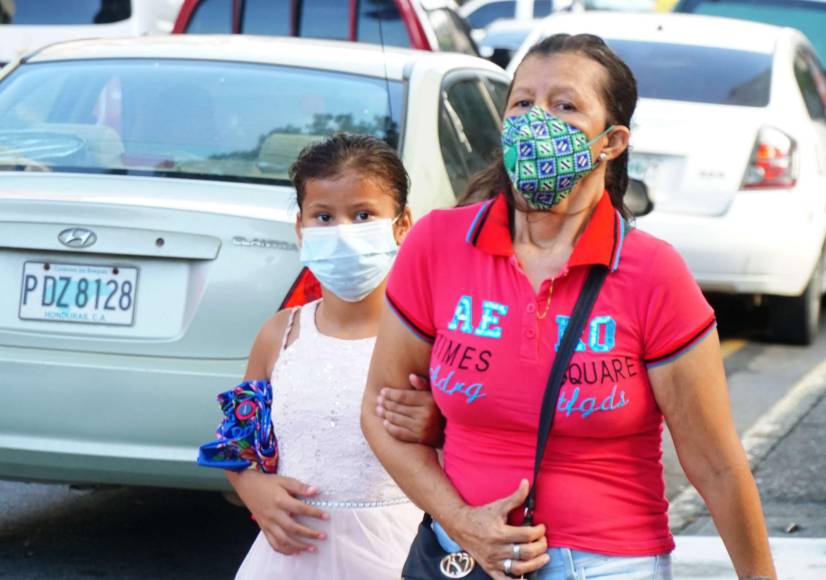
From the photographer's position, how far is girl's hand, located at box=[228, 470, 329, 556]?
3301 millimetres

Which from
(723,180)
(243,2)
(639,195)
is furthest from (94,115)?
(243,2)

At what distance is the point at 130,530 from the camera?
5930 millimetres

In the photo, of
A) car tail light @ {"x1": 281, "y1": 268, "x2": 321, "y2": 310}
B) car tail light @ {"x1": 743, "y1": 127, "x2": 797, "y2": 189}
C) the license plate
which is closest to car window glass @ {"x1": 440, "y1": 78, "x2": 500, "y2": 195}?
car tail light @ {"x1": 281, "y1": 268, "x2": 321, "y2": 310}

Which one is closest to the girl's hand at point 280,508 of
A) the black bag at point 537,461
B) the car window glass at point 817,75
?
the black bag at point 537,461

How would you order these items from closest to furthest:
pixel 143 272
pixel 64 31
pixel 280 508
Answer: pixel 280 508, pixel 143 272, pixel 64 31

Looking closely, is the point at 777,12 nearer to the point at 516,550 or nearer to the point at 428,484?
the point at 428,484

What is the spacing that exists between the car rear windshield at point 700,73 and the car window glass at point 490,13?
16.2m

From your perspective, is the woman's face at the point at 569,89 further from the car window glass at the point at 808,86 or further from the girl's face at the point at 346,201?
the car window glass at the point at 808,86

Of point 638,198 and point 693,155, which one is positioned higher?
point 638,198

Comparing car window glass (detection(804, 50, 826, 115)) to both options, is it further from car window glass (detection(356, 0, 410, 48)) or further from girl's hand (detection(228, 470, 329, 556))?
girl's hand (detection(228, 470, 329, 556))

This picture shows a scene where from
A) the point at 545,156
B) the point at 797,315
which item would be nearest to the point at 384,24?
the point at 797,315

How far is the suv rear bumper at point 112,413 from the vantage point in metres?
4.78

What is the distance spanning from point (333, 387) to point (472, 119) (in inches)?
123

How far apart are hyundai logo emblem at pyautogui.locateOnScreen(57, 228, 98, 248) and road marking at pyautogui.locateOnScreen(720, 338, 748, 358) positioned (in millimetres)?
5112
